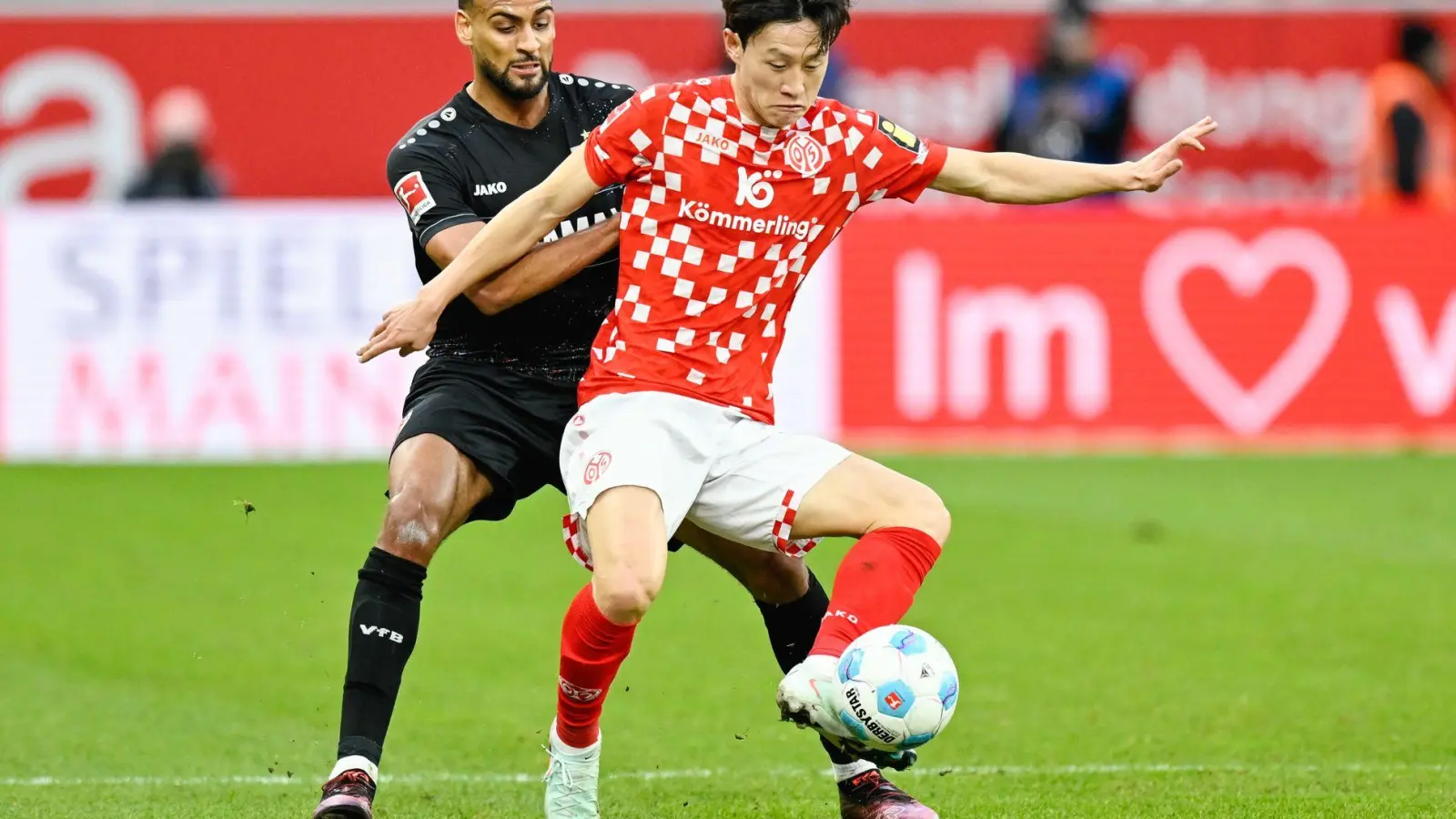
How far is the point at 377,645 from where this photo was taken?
523 cm

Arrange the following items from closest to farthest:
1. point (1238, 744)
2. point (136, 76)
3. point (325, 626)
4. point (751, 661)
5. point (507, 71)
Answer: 1. point (507, 71)
2. point (1238, 744)
3. point (751, 661)
4. point (325, 626)
5. point (136, 76)

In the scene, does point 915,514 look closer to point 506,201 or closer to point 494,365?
point 494,365

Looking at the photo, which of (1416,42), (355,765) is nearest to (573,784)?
(355,765)

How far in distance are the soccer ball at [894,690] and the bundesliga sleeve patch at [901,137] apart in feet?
4.23

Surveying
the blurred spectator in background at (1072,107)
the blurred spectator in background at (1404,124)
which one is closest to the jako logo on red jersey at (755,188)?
the blurred spectator in background at (1072,107)

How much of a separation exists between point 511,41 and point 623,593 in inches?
67.3

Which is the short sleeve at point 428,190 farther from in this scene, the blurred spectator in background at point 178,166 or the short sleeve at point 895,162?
the blurred spectator in background at point 178,166

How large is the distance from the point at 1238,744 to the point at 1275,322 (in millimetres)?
7351

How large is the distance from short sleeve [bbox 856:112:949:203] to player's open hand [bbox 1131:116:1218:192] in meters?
0.51

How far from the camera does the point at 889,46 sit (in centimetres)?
1789

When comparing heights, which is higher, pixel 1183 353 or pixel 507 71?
pixel 507 71

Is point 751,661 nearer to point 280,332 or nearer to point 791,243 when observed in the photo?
point 791,243

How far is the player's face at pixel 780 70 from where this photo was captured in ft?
16.6

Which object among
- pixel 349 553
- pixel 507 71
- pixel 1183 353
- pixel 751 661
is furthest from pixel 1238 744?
pixel 1183 353
